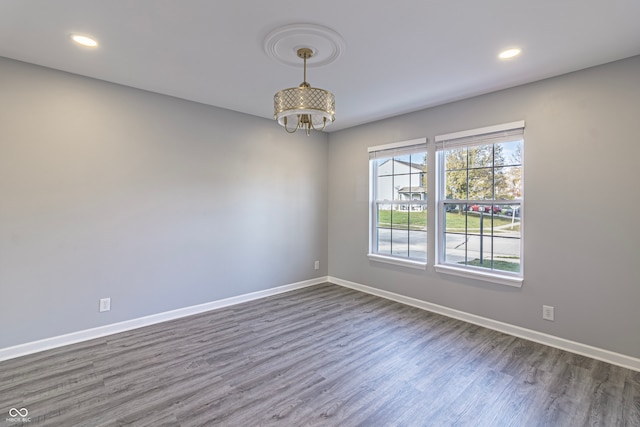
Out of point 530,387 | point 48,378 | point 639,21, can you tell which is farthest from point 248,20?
point 530,387

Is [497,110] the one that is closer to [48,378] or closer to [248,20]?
[248,20]

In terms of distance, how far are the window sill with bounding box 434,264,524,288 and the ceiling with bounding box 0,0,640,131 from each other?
6.58 ft

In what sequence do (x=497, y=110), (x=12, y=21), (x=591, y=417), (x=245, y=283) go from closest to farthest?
(x=591, y=417) < (x=12, y=21) < (x=497, y=110) < (x=245, y=283)

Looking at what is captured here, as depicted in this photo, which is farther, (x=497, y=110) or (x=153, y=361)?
(x=497, y=110)

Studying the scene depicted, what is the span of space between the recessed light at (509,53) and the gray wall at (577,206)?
2.43ft

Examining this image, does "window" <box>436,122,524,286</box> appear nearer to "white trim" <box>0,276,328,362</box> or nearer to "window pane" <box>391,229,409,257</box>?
"window pane" <box>391,229,409,257</box>

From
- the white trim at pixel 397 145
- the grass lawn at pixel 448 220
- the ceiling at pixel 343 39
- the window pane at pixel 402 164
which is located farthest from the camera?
the window pane at pixel 402 164

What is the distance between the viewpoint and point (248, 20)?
204 centimetres

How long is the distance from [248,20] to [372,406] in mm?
2757

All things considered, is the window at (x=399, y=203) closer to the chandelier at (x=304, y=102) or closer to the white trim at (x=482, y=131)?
the white trim at (x=482, y=131)

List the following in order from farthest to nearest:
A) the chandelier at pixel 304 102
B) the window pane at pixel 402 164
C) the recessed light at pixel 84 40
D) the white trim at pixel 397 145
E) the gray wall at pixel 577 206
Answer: the window pane at pixel 402 164 < the white trim at pixel 397 145 < the gray wall at pixel 577 206 < the recessed light at pixel 84 40 < the chandelier at pixel 304 102

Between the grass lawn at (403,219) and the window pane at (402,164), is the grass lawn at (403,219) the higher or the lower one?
the lower one

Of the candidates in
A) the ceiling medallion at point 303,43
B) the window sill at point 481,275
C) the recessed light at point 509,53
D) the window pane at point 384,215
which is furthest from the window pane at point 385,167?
the ceiling medallion at point 303,43

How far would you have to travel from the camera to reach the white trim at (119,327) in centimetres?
269
